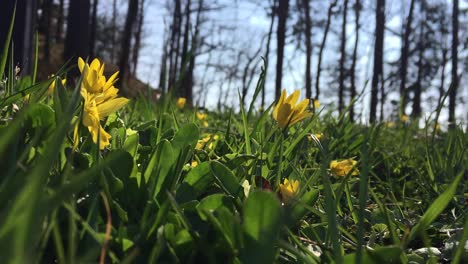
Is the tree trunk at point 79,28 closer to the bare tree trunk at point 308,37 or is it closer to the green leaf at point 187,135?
the green leaf at point 187,135

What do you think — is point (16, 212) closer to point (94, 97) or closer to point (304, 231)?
point (94, 97)

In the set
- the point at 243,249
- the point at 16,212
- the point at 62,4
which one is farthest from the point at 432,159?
the point at 62,4

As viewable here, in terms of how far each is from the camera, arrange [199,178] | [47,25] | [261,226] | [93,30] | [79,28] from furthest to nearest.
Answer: [47,25]
[93,30]
[79,28]
[199,178]
[261,226]

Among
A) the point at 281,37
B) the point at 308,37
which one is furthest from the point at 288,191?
the point at 308,37

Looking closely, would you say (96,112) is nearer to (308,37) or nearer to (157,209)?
(157,209)

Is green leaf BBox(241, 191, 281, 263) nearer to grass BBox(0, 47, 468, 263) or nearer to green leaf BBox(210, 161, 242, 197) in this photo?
grass BBox(0, 47, 468, 263)

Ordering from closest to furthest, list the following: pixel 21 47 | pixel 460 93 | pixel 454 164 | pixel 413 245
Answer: pixel 413 245 < pixel 454 164 < pixel 21 47 < pixel 460 93
